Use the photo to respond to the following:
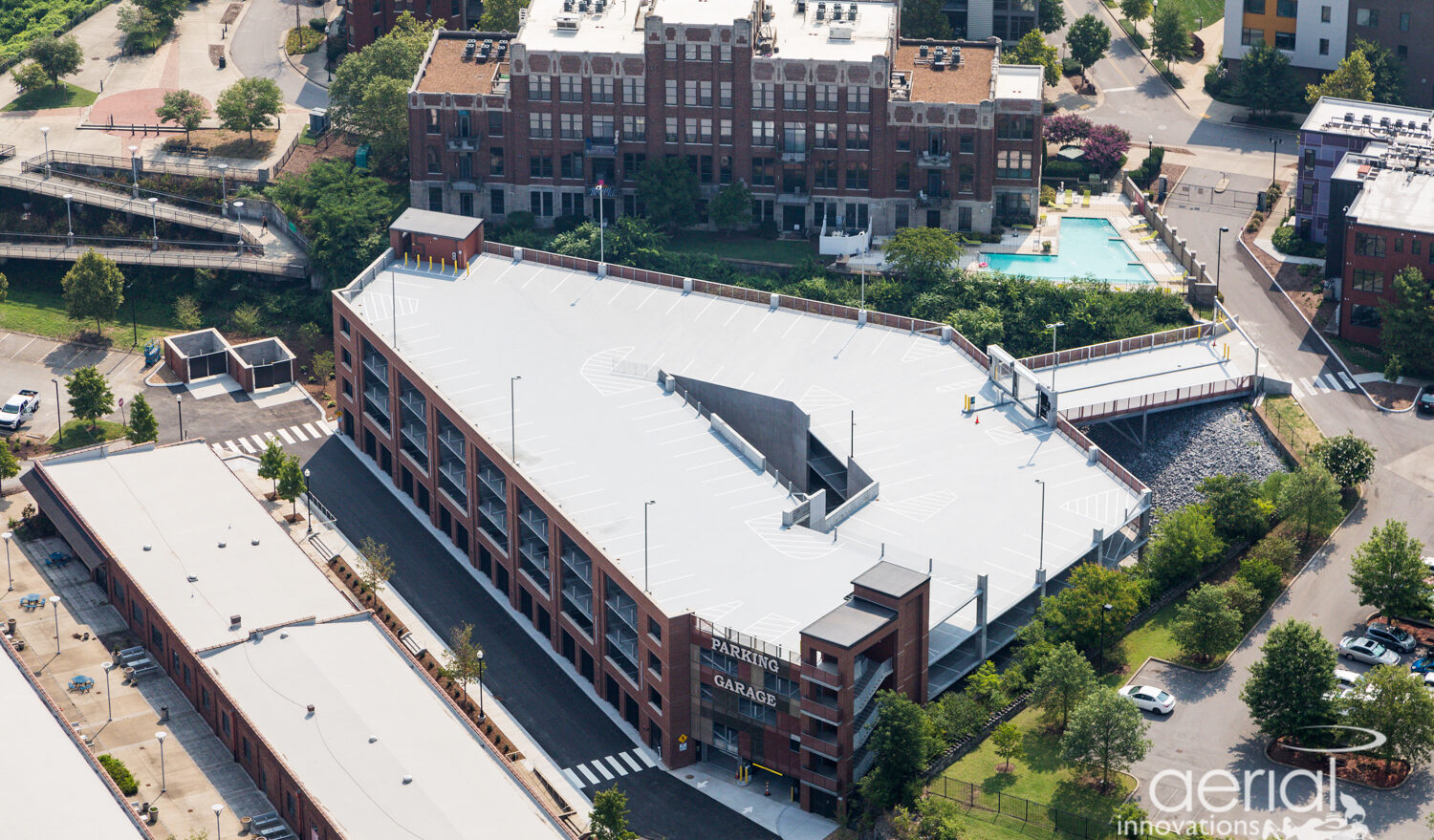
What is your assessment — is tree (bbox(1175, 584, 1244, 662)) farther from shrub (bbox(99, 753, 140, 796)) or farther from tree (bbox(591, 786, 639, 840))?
shrub (bbox(99, 753, 140, 796))

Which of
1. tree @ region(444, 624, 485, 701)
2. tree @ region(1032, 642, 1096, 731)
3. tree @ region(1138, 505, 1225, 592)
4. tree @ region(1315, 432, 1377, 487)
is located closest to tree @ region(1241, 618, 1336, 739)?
tree @ region(1032, 642, 1096, 731)

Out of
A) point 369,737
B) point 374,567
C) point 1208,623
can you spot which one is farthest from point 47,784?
point 1208,623

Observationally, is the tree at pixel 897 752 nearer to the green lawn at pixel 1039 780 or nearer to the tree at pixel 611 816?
the green lawn at pixel 1039 780

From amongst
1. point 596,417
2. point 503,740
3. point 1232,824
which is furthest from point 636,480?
point 1232,824

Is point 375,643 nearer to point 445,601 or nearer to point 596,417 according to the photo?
point 445,601

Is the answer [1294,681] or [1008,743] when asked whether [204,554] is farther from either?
[1294,681]

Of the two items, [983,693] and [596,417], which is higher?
[596,417]

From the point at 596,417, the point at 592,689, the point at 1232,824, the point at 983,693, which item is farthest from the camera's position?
the point at 596,417
